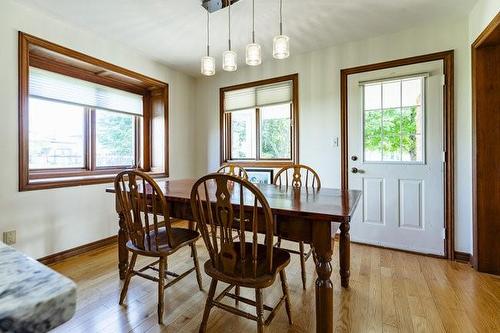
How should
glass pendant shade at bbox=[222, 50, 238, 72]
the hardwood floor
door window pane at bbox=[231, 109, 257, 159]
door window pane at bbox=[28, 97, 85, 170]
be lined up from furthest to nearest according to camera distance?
door window pane at bbox=[231, 109, 257, 159] < door window pane at bbox=[28, 97, 85, 170] < glass pendant shade at bbox=[222, 50, 238, 72] < the hardwood floor

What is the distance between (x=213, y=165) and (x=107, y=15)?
2.26m

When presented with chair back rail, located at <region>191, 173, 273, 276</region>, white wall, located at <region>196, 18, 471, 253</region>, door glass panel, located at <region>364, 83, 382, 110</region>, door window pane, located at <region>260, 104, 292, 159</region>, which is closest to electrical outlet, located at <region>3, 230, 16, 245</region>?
chair back rail, located at <region>191, 173, 273, 276</region>

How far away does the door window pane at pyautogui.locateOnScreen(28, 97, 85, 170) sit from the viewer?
2.52 m

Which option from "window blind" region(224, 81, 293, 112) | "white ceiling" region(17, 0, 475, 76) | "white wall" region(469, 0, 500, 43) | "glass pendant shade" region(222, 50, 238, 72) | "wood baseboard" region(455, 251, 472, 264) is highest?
"white ceiling" region(17, 0, 475, 76)

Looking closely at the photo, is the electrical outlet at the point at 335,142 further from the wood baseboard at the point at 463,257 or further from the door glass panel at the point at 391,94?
the wood baseboard at the point at 463,257

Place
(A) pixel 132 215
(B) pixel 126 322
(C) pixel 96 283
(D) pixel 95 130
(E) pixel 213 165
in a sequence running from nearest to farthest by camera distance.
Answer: (B) pixel 126 322 → (A) pixel 132 215 → (C) pixel 96 283 → (D) pixel 95 130 → (E) pixel 213 165

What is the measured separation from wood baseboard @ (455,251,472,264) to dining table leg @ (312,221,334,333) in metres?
1.94

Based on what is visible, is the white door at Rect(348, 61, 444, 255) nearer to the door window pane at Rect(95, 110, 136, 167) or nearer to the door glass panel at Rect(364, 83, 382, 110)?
the door glass panel at Rect(364, 83, 382, 110)

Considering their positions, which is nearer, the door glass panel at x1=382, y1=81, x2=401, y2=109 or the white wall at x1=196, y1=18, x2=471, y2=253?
the white wall at x1=196, y1=18, x2=471, y2=253

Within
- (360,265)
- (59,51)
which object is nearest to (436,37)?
(360,265)

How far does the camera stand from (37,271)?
1.31 ft

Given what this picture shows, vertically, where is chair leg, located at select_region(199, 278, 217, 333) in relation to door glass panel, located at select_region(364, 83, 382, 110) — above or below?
below

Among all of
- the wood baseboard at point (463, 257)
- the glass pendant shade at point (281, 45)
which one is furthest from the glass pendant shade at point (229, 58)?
the wood baseboard at point (463, 257)

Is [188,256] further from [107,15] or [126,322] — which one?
[107,15]
